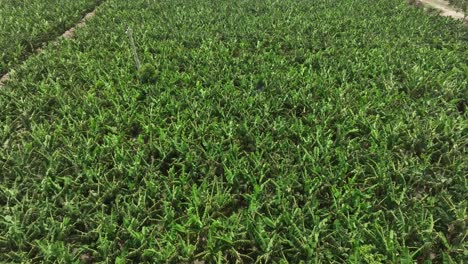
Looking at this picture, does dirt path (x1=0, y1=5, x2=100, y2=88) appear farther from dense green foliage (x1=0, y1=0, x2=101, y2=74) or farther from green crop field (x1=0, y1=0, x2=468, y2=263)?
green crop field (x1=0, y1=0, x2=468, y2=263)

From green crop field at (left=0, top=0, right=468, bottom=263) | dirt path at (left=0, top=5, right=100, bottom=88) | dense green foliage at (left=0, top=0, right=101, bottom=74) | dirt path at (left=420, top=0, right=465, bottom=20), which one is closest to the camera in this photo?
green crop field at (left=0, top=0, right=468, bottom=263)

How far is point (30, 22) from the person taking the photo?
14375 millimetres

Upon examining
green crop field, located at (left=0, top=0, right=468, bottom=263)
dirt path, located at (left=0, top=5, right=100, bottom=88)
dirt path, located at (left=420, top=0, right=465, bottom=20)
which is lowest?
dirt path, located at (left=0, top=5, right=100, bottom=88)

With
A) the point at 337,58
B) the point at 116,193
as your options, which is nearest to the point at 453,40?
the point at 337,58

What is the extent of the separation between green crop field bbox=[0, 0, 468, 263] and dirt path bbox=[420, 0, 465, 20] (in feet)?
17.7

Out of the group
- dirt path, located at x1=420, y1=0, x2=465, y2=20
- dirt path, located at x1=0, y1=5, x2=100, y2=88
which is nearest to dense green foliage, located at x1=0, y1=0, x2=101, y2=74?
dirt path, located at x1=0, y1=5, x2=100, y2=88

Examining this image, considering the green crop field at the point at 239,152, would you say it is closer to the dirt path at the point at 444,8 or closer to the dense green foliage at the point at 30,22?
the dense green foliage at the point at 30,22

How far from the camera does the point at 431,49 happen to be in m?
11.5

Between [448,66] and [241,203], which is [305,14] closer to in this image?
[448,66]

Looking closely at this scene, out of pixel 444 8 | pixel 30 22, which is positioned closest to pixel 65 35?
pixel 30 22

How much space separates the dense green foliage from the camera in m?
11.9

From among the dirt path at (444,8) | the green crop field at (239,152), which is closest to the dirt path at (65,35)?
the green crop field at (239,152)

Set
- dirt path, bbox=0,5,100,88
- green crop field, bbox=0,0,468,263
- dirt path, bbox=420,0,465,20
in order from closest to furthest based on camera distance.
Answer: green crop field, bbox=0,0,468,263, dirt path, bbox=0,5,100,88, dirt path, bbox=420,0,465,20

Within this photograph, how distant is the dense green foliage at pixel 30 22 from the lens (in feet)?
39.1
